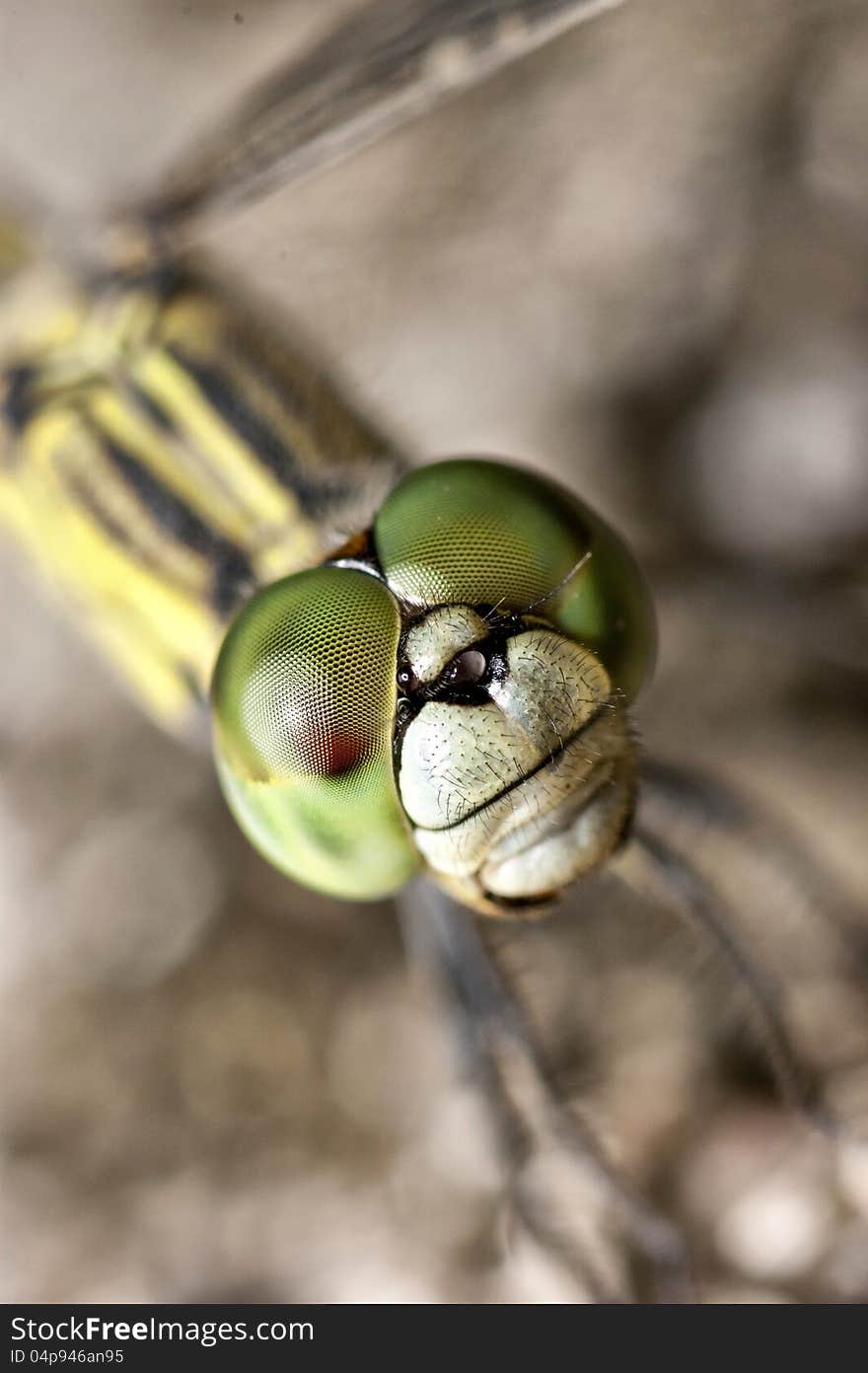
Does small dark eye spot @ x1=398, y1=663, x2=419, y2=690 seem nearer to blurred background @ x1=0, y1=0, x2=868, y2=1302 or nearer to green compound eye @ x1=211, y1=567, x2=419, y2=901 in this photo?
green compound eye @ x1=211, y1=567, x2=419, y2=901

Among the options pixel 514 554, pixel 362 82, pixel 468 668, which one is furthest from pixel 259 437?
pixel 468 668

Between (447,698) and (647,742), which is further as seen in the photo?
(647,742)

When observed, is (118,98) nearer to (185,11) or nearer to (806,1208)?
(185,11)

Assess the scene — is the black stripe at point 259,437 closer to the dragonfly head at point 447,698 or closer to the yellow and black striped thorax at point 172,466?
the yellow and black striped thorax at point 172,466

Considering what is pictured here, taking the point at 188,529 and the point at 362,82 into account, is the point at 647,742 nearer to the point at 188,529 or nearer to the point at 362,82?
the point at 188,529

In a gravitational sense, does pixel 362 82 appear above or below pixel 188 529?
above

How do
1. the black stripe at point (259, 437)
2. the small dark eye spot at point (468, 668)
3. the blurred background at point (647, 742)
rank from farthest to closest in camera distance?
the blurred background at point (647, 742) < the black stripe at point (259, 437) < the small dark eye spot at point (468, 668)

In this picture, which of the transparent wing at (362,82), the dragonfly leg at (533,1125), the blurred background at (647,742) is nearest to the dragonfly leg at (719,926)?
the blurred background at (647,742)
